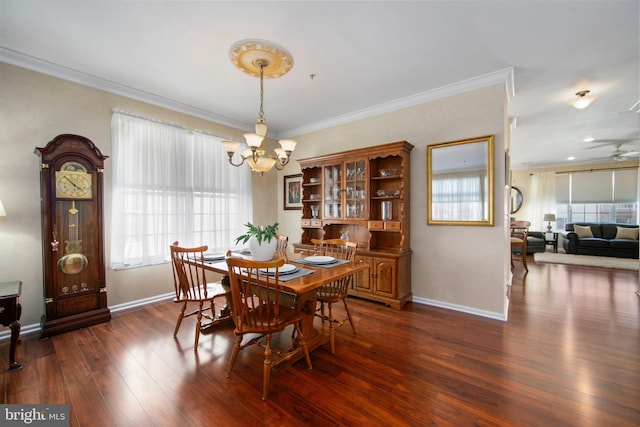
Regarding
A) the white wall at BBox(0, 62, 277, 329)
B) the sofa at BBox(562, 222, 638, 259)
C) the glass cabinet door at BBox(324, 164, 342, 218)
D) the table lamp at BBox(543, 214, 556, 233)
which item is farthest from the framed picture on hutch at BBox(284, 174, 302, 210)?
the table lamp at BBox(543, 214, 556, 233)

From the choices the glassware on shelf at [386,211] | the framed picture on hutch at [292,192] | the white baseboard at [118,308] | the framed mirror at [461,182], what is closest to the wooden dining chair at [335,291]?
the glassware on shelf at [386,211]

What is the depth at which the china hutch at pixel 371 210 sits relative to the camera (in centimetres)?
336

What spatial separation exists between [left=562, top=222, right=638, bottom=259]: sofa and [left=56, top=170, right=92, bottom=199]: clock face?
33.5ft

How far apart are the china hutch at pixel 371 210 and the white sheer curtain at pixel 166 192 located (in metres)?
1.27

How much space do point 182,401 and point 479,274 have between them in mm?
3141

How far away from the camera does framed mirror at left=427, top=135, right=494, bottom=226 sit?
3.02m

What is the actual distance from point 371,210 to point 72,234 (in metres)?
3.44

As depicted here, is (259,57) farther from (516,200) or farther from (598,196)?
(598,196)

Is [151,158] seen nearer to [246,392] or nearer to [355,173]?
[355,173]

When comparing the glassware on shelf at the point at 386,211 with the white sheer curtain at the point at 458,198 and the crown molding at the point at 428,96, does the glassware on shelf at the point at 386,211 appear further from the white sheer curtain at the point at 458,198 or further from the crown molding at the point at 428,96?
the crown molding at the point at 428,96

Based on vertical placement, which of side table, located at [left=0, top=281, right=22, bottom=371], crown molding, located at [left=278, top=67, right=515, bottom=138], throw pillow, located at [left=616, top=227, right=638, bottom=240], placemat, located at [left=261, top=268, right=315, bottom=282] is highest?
crown molding, located at [left=278, top=67, right=515, bottom=138]

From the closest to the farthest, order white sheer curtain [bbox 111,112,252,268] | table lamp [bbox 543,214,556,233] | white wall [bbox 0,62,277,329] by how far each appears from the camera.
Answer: white wall [bbox 0,62,277,329]
white sheer curtain [bbox 111,112,252,268]
table lamp [bbox 543,214,556,233]

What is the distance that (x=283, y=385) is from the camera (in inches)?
73.0

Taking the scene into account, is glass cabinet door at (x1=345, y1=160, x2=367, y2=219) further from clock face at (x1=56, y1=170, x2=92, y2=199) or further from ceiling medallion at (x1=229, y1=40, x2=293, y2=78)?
clock face at (x1=56, y1=170, x2=92, y2=199)
